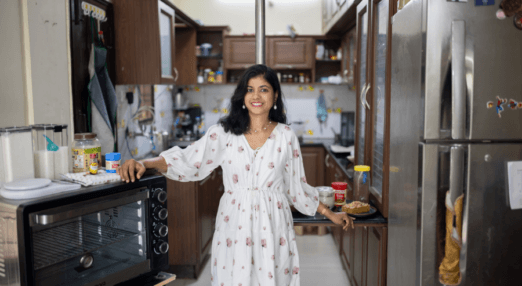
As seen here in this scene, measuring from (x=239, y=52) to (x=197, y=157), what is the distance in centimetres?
316

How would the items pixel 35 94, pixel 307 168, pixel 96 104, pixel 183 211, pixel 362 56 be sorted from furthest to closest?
pixel 307 168 → pixel 183 211 → pixel 362 56 → pixel 96 104 → pixel 35 94

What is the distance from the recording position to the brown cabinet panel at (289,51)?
4.75 meters

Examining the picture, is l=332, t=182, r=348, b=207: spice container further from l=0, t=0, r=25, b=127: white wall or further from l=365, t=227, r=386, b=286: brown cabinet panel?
l=0, t=0, r=25, b=127: white wall

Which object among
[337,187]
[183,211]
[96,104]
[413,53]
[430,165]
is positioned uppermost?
[413,53]

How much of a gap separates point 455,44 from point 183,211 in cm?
233

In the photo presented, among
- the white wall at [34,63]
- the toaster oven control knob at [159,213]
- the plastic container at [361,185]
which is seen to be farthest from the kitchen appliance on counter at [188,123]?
the toaster oven control knob at [159,213]

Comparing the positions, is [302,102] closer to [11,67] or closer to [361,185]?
[361,185]

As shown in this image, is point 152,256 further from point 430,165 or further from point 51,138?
point 430,165

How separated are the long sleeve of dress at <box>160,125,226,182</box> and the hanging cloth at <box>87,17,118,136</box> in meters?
0.93

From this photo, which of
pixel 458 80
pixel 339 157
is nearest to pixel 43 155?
pixel 458 80

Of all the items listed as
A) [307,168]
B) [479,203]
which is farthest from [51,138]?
[307,168]

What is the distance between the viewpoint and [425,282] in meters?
1.58

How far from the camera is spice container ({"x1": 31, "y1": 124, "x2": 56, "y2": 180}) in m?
1.62

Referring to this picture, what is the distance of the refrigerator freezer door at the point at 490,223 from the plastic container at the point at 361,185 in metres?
0.79
